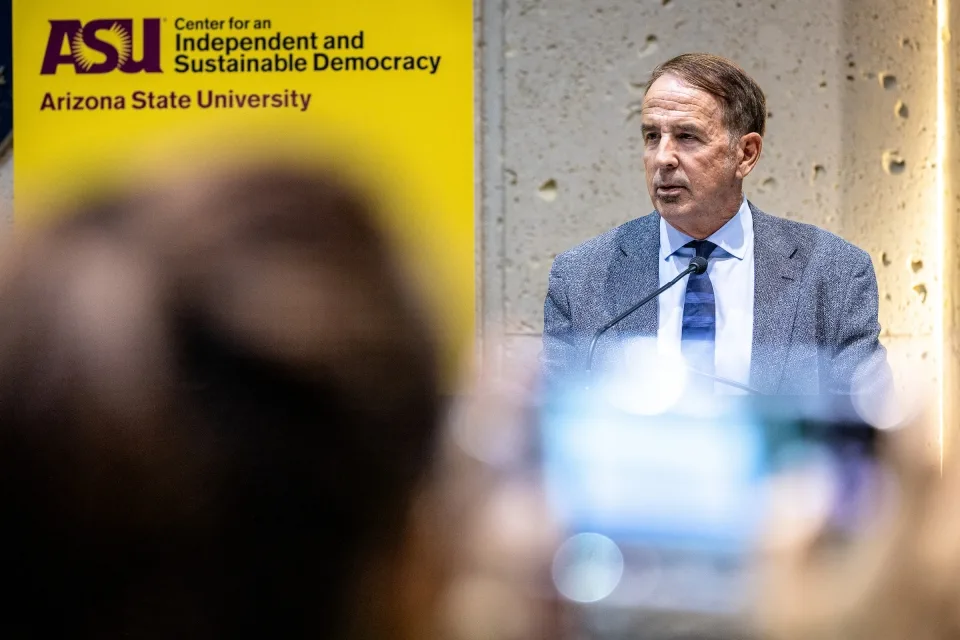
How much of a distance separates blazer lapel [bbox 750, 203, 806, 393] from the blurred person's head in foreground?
1.40 metres

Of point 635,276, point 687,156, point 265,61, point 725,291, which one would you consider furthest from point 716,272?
point 265,61

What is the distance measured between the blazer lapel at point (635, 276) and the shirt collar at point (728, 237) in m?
0.02

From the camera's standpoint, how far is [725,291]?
1.98m

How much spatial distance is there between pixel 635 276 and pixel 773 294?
9.9 inches

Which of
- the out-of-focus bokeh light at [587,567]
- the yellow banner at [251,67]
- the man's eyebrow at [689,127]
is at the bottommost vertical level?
the out-of-focus bokeh light at [587,567]

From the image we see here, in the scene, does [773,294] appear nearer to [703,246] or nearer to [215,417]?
[703,246]

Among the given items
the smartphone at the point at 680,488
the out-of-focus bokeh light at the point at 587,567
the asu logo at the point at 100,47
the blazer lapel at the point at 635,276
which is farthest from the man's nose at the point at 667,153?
the asu logo at the point at 100,47

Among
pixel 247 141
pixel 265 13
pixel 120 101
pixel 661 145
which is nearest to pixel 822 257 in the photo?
pixel 661 145

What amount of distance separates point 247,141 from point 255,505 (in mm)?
→ 162

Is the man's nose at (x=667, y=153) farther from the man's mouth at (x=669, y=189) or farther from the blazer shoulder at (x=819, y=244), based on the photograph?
the blazer shoulder at (x=819, y=244)

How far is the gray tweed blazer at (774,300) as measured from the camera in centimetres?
183

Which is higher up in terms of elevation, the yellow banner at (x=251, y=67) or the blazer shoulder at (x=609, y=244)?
the yellow banner at (x=251, y=67)

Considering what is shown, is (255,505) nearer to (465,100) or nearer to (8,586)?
(8,586)

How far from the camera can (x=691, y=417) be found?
2.20 ft
